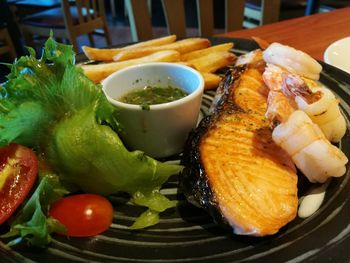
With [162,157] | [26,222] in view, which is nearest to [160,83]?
[162,157]

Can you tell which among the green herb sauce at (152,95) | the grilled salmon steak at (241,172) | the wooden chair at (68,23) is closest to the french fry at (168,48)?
the green herb sauce at (152,95)

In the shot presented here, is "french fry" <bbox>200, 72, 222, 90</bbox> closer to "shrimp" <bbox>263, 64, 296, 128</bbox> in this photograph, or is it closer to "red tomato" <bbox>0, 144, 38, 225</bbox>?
"shrimp" <bbox>263, 64, 296, 128</bbox>

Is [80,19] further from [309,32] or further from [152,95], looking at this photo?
→ [152,95]

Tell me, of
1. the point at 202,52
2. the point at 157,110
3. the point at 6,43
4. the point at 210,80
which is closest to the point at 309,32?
the point at 202,52

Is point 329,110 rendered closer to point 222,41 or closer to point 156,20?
point 222,41

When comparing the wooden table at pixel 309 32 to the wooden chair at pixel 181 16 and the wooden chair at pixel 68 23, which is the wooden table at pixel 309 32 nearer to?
the wooden chair at pixel 181 16
